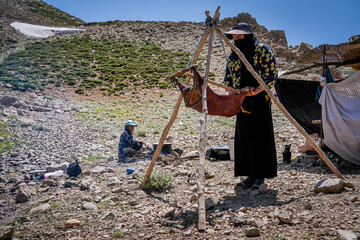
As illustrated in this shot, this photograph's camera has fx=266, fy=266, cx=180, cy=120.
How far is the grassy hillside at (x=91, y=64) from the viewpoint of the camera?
1844 centimetres

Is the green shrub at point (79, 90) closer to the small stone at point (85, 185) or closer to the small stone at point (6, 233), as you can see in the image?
the small stone at point (85, 185)

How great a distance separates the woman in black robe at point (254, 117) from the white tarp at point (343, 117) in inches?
65.9

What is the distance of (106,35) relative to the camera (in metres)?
36.4

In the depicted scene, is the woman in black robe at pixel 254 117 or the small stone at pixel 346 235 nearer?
the small stone at pixel 346 235

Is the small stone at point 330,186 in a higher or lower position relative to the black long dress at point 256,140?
lower

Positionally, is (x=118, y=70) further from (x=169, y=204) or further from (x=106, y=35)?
(x=169, y=204)

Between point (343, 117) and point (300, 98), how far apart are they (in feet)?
7.20

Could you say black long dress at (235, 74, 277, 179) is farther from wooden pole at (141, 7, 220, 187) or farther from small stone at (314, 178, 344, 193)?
wooden pole at (141, 7, 220, 187)

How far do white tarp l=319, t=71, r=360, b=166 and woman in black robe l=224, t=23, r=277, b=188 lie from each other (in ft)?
5.50

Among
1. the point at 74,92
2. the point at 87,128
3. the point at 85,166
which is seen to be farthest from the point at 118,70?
the point at 85,166

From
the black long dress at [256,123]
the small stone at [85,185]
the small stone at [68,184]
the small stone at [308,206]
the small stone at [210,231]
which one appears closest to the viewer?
the small stone at [210,231]

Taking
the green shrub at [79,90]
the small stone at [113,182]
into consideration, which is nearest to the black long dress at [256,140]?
the small stone at [113,182]

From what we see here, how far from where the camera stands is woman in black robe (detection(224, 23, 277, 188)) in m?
3.26

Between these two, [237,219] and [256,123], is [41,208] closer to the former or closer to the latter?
[237,219]
